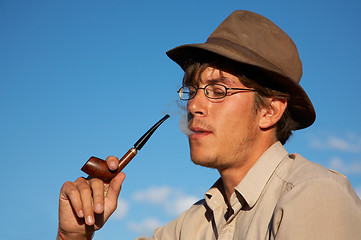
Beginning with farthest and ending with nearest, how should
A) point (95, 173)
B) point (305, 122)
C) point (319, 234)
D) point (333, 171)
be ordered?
point (305, 122)
point (95, 173)
point (333, 171)
point (319, 234)

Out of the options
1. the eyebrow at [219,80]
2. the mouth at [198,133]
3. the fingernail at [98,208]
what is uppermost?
the eyebrow at [219,80]

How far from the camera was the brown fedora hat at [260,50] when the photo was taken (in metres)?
3.46

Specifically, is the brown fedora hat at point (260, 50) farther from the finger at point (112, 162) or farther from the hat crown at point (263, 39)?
the finger at point (112, 162)

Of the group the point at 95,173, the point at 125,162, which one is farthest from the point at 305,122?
the point at 95,173

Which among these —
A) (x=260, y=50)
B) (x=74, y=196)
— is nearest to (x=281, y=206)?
(x=260, y=50)

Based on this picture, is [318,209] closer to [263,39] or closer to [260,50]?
[260,50]

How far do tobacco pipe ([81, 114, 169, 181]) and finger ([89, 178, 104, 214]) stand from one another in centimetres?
7

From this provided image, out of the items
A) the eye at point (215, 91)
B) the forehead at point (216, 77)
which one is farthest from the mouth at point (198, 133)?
the forehead at point (216, 77)

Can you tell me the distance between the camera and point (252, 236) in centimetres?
302

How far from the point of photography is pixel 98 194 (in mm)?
3375

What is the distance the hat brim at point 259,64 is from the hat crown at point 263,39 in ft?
0.25

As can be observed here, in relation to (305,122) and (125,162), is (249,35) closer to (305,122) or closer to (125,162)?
(305,122)

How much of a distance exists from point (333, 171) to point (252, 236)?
84cm

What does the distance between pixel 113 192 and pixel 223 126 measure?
44.6 inches
